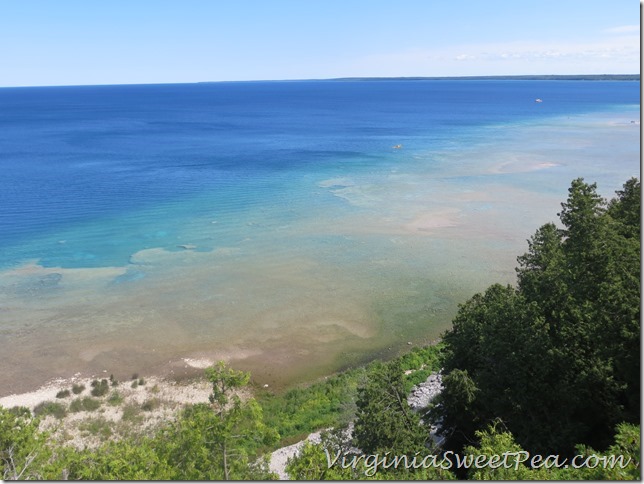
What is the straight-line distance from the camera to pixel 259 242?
44531mm

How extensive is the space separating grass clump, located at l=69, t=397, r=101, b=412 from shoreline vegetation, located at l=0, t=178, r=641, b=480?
69 mm

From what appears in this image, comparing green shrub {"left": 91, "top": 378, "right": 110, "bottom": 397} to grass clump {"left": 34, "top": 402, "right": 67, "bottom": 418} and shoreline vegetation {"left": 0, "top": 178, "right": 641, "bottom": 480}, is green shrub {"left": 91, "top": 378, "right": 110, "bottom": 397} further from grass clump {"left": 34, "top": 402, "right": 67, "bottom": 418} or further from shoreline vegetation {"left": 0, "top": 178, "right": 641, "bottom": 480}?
grass clump {"left": 34, "top": 402, "right": 67, "bottom": 418}

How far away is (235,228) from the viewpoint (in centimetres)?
4775

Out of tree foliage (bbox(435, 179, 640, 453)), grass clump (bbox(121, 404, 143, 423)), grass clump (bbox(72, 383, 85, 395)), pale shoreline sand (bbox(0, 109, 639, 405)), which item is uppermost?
tree foliage (bbox(435, 179, 640, 453))

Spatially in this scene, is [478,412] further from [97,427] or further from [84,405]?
[84,405]

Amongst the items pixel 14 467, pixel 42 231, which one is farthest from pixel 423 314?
pixel 42 231

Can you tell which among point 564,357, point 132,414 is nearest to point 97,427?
point 132,414

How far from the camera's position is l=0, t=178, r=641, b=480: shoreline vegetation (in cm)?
1298

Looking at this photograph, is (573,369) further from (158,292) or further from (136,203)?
(136,203)

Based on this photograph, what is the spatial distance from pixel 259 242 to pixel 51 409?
23.2 m

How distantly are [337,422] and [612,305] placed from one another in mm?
11871

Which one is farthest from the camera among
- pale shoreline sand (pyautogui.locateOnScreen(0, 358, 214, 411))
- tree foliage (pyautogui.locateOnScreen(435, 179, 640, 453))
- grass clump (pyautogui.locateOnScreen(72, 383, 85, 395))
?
grass clump (pyautogui.locateOnScreen(72, 383, 85, 395))

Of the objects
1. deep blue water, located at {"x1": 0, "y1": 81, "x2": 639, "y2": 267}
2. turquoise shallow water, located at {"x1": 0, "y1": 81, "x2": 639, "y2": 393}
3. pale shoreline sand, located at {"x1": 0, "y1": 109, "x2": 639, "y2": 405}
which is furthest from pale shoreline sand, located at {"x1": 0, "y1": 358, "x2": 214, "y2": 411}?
deep blue water, located at {"x1": 0, "y1": 81, "x2": 639, "y2": 267}

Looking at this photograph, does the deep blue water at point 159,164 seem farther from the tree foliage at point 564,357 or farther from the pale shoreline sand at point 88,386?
the tree foliage at point 564,357
